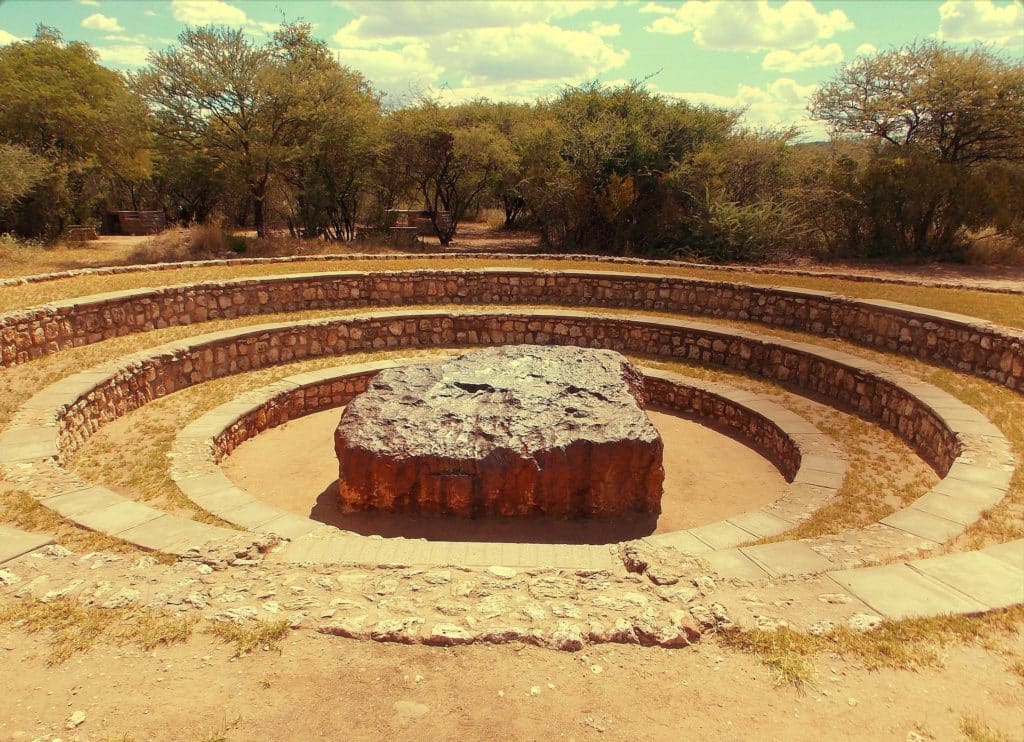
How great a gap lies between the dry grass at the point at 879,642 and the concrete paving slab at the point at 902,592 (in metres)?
0.07

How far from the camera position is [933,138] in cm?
2150

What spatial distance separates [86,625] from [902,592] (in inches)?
172

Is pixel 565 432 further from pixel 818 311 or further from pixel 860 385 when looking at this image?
pixel 818 311

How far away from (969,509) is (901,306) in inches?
266

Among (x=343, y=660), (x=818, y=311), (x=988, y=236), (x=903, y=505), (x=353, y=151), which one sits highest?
(x=353, y=151)

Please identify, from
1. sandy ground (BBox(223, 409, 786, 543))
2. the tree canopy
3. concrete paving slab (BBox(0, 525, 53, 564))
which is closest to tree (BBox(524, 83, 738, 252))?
the tree canopy

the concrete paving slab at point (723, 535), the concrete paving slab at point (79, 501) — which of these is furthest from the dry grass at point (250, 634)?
the concrete paving slab at point (723, 535)

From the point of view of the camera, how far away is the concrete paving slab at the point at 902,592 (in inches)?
133

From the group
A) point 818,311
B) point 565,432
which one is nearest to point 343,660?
point 565,432

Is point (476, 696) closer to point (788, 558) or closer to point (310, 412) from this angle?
point (788, 558)

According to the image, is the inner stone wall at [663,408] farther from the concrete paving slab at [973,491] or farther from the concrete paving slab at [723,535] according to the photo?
the concrete paving slab at [723,535]

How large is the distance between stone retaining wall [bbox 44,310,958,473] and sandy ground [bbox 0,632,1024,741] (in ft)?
15.8

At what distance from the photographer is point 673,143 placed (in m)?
22.9

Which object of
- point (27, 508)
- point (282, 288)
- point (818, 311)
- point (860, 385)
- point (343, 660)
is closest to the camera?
point (343, 660)
